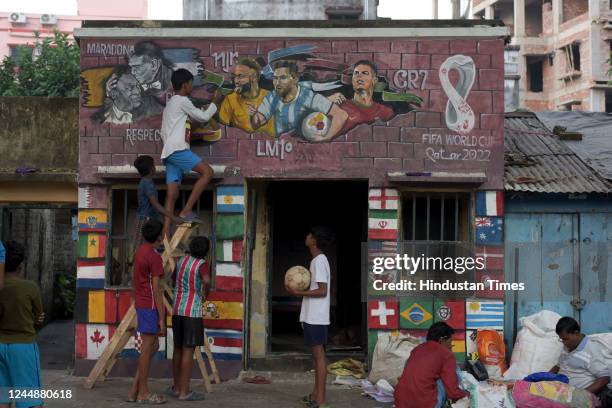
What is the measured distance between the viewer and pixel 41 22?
35.6 metres

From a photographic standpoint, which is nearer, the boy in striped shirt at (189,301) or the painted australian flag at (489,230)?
the boy in striped shirt at (189,301)

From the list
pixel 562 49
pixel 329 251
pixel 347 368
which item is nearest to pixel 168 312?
pixel 347 368

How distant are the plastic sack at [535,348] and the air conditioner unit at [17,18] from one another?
30.4m

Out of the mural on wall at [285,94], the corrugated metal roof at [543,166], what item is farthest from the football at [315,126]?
the corrugated metal roof at [543,166]

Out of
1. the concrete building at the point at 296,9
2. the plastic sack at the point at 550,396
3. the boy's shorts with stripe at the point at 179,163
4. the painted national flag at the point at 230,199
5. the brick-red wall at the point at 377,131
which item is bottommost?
the plastic sack at the point at 550,396

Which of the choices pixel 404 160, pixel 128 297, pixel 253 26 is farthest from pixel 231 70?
pixel 128 297

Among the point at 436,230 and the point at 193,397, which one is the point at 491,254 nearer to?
the point at 436,230

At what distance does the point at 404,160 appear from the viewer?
10070 mm

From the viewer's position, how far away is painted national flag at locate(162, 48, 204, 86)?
10109 mm

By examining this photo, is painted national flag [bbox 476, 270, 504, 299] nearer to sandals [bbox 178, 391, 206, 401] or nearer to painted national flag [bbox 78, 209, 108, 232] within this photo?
sandals [bbox 178, 391, 206, 401]

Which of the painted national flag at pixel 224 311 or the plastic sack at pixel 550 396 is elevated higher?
the painted national flag at pixel 224 311

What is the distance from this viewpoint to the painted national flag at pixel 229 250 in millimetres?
10062

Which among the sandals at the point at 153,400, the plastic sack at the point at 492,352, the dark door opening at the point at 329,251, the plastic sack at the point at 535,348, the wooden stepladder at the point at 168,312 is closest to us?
the sandals at the point at 153,400

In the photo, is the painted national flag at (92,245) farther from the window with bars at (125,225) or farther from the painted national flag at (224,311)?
the painted national flag at (224,311)
